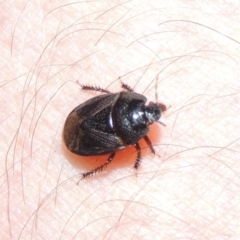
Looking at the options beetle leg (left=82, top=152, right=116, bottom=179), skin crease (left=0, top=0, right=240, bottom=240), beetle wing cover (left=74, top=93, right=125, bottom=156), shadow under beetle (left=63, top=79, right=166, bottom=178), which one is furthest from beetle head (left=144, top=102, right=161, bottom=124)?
beetle leg (left=82, top=152, right=116, bottom=179)

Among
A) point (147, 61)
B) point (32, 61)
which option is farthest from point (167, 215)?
point (32, 61)

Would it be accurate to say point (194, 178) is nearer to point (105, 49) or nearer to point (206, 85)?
point (206, 85)

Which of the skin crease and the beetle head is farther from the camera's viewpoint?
the beetle head

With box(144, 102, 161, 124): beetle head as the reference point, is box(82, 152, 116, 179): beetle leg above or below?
below

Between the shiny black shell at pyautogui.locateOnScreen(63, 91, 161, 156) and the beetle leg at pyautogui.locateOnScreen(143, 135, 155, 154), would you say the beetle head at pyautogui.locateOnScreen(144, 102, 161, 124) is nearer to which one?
the shiny black shell at pyautogui.locateOnScreen(63, 91, 161, 156)

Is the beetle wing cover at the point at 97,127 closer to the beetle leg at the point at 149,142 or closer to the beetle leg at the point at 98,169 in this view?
the beetle leg at the point at 98,169

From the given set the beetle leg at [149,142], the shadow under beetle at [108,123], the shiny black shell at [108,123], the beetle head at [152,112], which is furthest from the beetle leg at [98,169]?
the beetle head at [152,112]

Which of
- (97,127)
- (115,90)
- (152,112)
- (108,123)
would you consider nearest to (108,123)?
(108,123)
